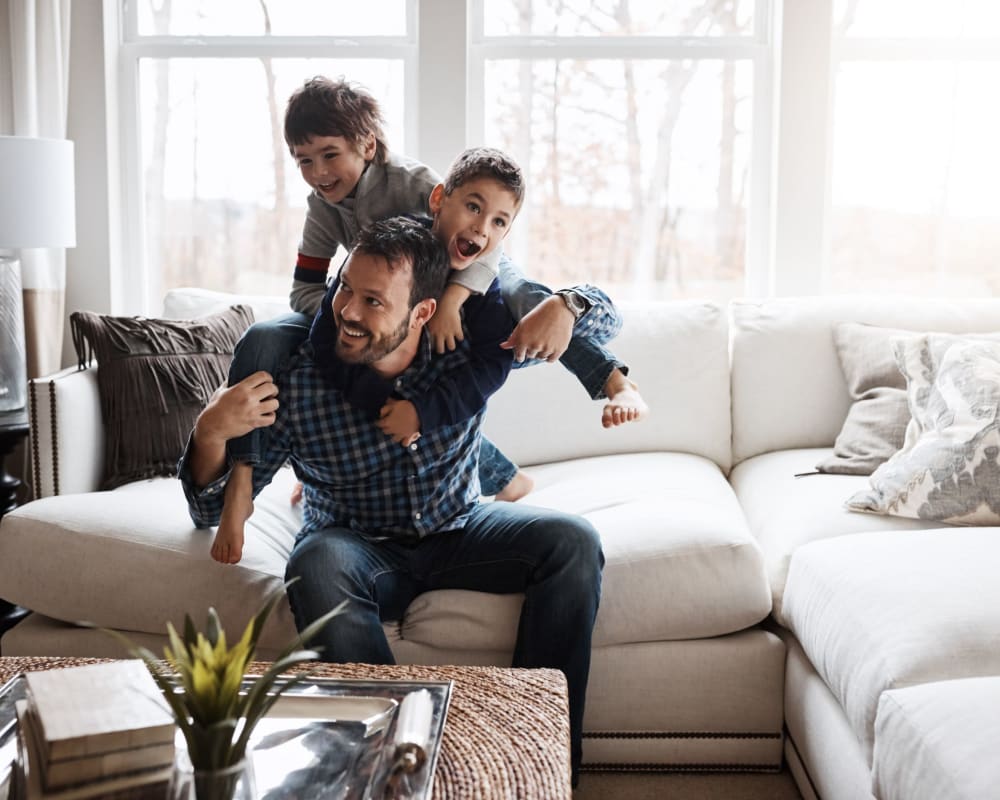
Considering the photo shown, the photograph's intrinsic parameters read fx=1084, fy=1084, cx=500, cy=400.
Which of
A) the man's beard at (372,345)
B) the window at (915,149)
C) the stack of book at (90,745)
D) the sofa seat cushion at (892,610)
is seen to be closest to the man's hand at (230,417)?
the man's beard at (372,345)

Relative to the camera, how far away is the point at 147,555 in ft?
6.64

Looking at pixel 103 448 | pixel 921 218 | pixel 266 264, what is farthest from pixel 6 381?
pixel 921 218

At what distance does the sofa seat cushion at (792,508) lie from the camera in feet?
6.99

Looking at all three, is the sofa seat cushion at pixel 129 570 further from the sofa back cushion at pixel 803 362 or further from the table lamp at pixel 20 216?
the sofa back cushion at pixel 803 362

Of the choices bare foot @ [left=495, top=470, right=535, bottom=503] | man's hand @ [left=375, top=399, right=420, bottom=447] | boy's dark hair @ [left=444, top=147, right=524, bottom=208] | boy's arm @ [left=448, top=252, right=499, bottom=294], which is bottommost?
bare foot @ [left=495, top=470, right=535, bottom=503]

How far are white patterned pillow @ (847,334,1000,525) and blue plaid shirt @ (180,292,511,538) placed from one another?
2.80 ft

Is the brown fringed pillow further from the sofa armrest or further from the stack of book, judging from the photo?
the stack of book

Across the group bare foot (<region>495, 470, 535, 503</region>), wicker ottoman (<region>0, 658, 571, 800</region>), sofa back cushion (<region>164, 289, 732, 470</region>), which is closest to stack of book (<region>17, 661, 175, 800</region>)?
wicker ottoman (<region>0, 658, 571, 800</region>)

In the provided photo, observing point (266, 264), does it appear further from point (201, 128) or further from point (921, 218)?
point (921, 218)

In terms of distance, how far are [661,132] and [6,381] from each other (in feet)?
6.64

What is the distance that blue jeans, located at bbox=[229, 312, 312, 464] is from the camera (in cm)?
190

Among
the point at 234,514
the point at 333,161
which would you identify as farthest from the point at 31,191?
the point at 234,514

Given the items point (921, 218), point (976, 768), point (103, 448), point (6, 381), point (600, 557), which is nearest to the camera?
point (976, 768)

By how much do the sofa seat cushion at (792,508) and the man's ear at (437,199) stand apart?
94 centimetres
